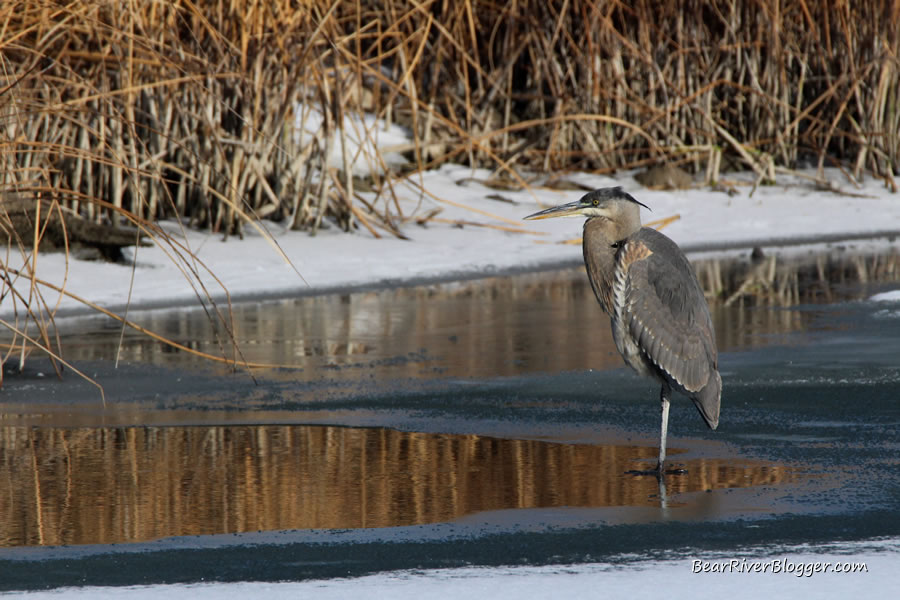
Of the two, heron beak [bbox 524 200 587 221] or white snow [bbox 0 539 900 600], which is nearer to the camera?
white snow [bbox 0 539 900 600]

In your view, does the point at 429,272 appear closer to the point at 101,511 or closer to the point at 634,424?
the point at 634,424

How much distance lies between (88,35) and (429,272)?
2488 mm

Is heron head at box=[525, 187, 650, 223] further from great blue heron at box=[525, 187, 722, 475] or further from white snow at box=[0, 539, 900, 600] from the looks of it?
white snow at box=[0, 539, 900, 600]

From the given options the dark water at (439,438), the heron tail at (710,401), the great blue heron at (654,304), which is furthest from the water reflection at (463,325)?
the heron tail at (710,401)

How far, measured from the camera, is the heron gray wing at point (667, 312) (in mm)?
4438

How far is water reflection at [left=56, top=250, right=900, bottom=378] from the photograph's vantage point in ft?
20.4

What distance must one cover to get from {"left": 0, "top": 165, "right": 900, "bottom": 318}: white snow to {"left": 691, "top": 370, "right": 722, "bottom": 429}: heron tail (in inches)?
115

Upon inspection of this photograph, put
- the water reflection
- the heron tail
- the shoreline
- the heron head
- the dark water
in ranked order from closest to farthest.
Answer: the dark water → the heron tail → the heron head → the water reflection → the shoreline

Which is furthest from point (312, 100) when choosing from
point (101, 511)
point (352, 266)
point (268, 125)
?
point (101, 511)

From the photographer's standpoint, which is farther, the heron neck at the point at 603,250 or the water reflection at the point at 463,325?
the water reflection at the point at 463,325

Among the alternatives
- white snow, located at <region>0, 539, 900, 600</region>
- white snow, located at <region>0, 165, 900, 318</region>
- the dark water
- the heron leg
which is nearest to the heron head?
the heron leg

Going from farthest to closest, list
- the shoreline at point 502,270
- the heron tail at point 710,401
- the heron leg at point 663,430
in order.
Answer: the shoreline at point 502,270
the heron tail at point 710,401
the heron leg at point 663,430

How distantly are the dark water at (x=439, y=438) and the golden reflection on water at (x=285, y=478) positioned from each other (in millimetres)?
11

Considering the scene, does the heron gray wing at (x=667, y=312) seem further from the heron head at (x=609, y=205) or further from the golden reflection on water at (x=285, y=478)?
the golden reflection on water at (x=285, y=478)
